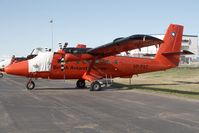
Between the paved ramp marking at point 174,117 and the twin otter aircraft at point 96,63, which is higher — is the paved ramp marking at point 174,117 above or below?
below

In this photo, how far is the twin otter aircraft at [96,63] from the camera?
77.3ft

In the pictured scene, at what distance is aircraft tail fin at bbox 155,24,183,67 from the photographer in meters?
27.3

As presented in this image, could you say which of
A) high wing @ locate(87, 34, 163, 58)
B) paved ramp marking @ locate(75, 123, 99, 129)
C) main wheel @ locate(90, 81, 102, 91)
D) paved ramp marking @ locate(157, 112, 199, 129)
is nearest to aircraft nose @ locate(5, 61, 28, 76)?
high wing @ locate(87, 34, 163, 58)

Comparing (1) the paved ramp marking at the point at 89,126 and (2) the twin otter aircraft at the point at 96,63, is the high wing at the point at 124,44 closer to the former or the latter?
(2) the twin otter aircraft at the point at 96,63

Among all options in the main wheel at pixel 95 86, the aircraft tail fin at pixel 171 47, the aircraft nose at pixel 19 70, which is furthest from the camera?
the aircraft tail fin at pixel 171 47

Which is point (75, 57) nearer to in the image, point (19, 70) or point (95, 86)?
point (95, 86)

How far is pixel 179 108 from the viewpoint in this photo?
13719mm

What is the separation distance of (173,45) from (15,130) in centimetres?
2097

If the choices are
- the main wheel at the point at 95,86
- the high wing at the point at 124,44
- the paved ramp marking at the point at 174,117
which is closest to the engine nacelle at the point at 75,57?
the high wing at the point at 124,44

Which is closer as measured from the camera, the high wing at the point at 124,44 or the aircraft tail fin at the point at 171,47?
the high wing at the point at 124,44

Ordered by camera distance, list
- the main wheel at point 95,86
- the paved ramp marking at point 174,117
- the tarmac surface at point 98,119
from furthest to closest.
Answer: the main wheel at point 95,86
the paved ramp marking at point 174,117
the tarmac surface at point 98,119

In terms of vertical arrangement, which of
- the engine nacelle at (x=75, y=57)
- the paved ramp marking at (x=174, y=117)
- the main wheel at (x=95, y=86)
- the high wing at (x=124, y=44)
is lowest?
Answer: the paved ramp marking at (x=174, y=117)

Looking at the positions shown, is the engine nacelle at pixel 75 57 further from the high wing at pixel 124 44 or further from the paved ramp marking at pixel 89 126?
the paved ramp marking at pixel 89 126

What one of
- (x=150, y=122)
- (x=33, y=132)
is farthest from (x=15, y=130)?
(x=150, y=122)
